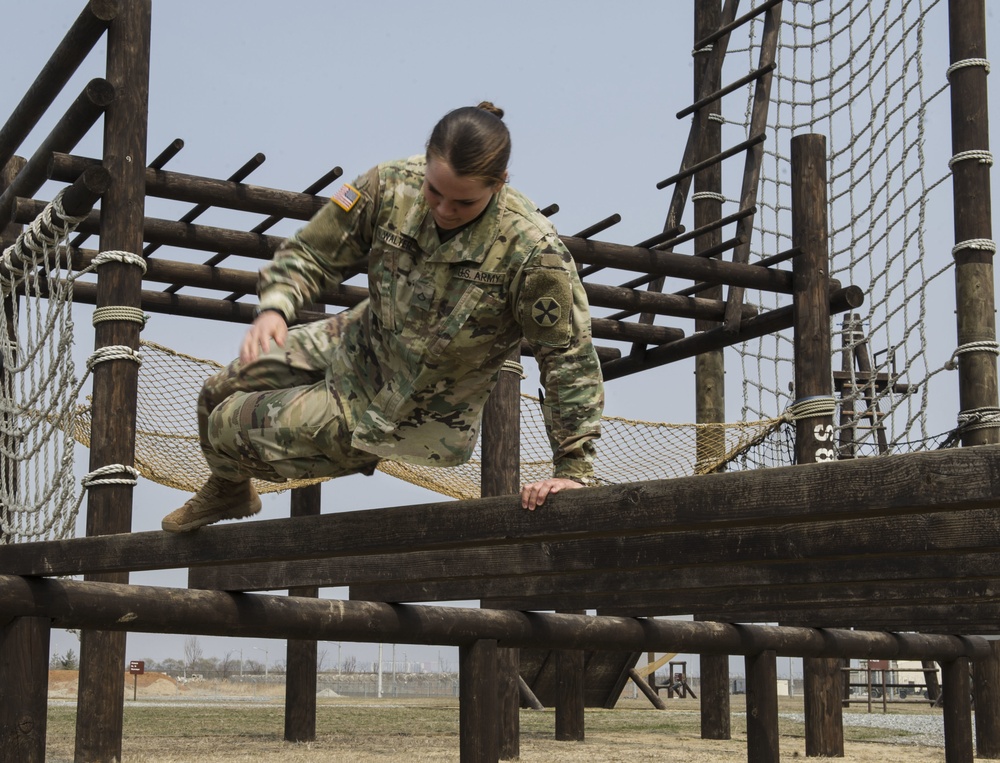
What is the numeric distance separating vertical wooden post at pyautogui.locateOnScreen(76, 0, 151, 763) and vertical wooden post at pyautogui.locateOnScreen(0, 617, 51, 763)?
2.26m

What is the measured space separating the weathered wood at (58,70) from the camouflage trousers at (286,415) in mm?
3832

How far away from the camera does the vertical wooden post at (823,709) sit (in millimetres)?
8359

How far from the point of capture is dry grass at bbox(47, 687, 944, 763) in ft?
25.6

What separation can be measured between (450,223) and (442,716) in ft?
34.5

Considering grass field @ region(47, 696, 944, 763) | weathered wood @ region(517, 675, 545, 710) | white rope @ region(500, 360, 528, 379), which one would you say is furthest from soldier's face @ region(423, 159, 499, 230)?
weathered wood @ region(517, 675, 545, 710)

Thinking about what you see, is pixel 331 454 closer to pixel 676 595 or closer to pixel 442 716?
pixel 676 595

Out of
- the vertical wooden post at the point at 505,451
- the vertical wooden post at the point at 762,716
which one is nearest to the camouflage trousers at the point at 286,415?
the vertical wooden post at the point at 762,716

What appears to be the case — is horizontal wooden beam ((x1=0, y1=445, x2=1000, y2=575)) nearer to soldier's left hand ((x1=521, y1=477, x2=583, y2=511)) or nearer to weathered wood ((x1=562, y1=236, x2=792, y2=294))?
soldier's left hand ((x1=521, y1=477, x2=583, y2=511))

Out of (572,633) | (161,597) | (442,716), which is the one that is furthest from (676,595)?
(442,716)

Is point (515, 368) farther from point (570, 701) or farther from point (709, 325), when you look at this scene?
point (709, 325)

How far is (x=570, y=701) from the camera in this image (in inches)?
382

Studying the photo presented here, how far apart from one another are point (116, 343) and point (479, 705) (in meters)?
2.83

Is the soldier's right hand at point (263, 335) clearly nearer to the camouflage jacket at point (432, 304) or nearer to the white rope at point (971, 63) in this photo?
the camouflage jacket at point (432, 304)

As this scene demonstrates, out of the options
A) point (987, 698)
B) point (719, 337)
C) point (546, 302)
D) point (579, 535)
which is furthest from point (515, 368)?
point (579, 535)
